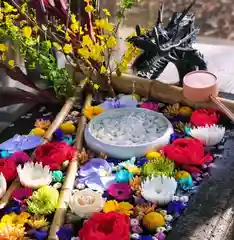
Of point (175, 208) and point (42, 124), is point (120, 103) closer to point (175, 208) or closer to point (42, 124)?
point (42, 124)

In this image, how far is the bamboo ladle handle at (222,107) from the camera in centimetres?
109

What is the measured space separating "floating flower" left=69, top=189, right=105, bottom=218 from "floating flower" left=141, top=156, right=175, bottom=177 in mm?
106

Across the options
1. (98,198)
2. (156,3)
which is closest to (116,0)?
(156,3)

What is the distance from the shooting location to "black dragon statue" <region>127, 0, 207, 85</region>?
1153 mm

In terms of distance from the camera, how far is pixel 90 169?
1.00 m

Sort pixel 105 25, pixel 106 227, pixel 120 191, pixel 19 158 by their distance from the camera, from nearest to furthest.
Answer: pixel 106 227 < pixel 120 191 < pixel 19 158 < pixel 105 25

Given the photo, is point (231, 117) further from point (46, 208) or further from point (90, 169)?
point (46, 208)

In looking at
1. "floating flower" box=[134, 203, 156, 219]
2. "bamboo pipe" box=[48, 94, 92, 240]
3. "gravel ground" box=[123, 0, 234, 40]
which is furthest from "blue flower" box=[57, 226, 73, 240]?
"gravel ground" box=[123, 0, 234, 40]

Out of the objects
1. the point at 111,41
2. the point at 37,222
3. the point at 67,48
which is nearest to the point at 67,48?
the point at 67,48

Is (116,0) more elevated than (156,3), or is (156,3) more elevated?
(116,0)

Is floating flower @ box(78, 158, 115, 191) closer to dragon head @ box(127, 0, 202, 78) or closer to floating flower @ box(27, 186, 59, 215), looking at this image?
floating flower @ box(27, 186, 59, 215)

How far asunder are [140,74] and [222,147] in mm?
269

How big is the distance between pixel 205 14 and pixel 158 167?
1860mm

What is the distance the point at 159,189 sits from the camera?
90cm
